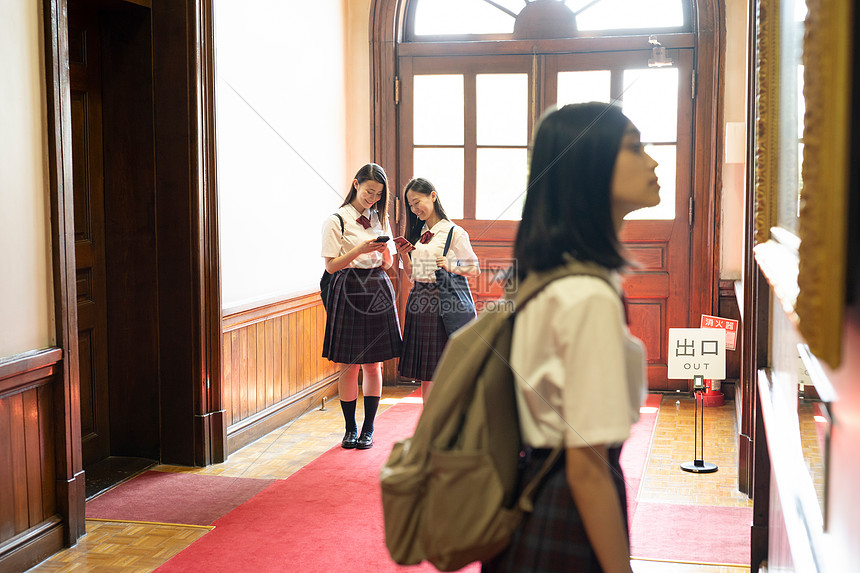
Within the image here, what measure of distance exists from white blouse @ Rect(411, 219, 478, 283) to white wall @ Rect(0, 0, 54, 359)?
72.5 inches

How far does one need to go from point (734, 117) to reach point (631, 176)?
189 inches

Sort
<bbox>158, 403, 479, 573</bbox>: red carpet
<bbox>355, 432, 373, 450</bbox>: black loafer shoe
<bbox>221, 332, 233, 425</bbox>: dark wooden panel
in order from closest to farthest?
<bbox>158, 403, 479, 573</bbox>: red carpet
<bbox>221, 332, 233, 425</bbox>: dark wooden panel
<bbox>355, 432, 373, 450</bbox>: black loafer shoe

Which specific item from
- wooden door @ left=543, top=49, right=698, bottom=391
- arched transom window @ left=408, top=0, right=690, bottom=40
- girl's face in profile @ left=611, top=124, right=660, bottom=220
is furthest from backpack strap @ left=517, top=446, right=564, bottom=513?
arched transom window @ left=408, top=0, right=690, bottom=40

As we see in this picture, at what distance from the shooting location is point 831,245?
0.73m

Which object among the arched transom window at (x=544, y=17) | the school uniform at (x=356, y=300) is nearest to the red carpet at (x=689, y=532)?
the school uniform at (x=356, y=300)

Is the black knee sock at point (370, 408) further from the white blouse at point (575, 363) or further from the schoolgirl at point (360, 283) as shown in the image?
the white blouse at point (575, 363)

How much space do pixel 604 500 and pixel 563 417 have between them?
0.12 meters

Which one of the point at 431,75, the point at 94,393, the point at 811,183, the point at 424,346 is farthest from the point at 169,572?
the point at 431,75

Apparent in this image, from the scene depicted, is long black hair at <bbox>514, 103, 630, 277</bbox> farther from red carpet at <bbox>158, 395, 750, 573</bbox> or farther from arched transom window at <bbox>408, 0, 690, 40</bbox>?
arched transom window at <bbox>408, 0, 690, 40</bbox>

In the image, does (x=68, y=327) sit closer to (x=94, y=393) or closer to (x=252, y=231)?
(x=94, y=393)

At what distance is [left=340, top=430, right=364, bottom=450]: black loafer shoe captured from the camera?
447 cm

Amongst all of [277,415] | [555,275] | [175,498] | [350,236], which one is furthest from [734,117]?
[555,275]

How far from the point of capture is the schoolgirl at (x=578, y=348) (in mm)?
1045

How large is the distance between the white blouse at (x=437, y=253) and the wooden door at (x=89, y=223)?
1.61 m
